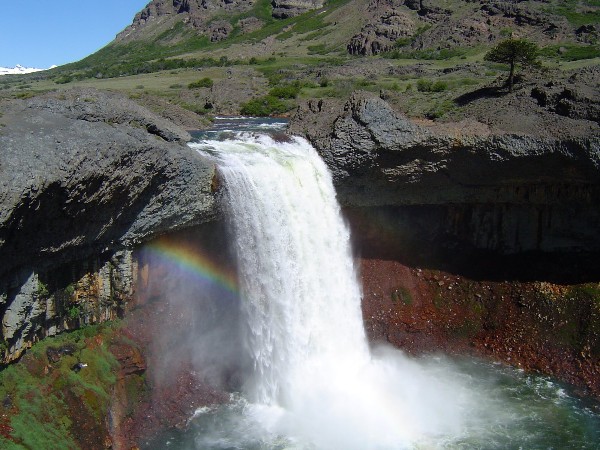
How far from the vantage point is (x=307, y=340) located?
19.9m

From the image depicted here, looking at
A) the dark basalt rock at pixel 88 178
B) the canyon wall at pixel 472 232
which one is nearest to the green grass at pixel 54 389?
the dark basalt rock at pixel 88 178

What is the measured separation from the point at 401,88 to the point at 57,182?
1593 inches

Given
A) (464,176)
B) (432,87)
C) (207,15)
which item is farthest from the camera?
(207,15)

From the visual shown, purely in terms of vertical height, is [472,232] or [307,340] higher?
[472,232]

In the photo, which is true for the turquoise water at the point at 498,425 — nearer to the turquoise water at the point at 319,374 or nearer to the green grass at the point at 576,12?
the turquoise water at the point at 319,374

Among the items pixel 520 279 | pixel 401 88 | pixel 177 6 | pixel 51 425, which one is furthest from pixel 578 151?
pixel 177 6

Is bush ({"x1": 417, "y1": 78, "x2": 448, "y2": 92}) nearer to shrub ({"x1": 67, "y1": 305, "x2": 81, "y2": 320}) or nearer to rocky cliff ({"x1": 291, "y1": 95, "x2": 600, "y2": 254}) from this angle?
rocky cliff ({"x1": 291, "y1": 95, "x2": 600, "y2": 254})

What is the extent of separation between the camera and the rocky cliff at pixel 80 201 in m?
13.1

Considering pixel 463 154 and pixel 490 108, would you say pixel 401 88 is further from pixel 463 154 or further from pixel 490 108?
pixel 463 154

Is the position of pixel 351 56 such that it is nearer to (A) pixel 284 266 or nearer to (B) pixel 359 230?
(B) pixel 359 230

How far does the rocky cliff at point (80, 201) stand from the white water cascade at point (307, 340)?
215cm

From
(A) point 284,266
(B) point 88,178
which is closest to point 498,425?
(A) point 284,266

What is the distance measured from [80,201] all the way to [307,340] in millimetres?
9672

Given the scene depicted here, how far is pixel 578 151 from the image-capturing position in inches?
804
